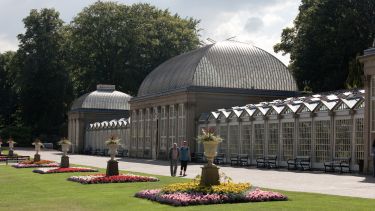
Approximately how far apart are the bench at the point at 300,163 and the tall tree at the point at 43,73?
73.1 m

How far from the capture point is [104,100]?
103 m

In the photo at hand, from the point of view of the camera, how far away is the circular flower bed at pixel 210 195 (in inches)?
844

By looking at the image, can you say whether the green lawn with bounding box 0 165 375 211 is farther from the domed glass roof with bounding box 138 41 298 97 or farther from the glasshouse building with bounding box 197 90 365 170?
the domed glass roof with bounding box 138 41 298 97

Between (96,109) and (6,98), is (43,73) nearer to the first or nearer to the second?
(96,109)

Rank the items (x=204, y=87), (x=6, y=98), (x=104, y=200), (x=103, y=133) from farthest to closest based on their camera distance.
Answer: (x=6, y=98) → (x=103, y=133) → (x=204, y=87) → (x=104, y=200)

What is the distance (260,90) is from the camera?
66875 mm

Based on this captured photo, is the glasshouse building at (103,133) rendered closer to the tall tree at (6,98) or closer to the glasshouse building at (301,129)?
the glasshouse building at (301,129)

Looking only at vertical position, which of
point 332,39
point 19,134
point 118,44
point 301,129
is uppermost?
point 118,44

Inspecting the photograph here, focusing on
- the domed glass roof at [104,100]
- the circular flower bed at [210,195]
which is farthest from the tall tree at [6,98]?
the circular flower bed at [210,195]

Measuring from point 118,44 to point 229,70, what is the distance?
4650 centimetres

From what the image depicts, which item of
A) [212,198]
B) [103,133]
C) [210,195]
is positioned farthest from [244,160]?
[103,133]

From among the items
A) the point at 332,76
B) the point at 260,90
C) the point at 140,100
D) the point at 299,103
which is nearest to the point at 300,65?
the point at 332,76

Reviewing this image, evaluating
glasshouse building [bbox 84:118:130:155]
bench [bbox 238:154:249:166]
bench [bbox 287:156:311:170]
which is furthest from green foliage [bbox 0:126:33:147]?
bench [bbox 287:156:311:170]

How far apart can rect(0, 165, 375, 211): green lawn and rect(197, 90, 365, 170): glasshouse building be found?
1440 centimetres
